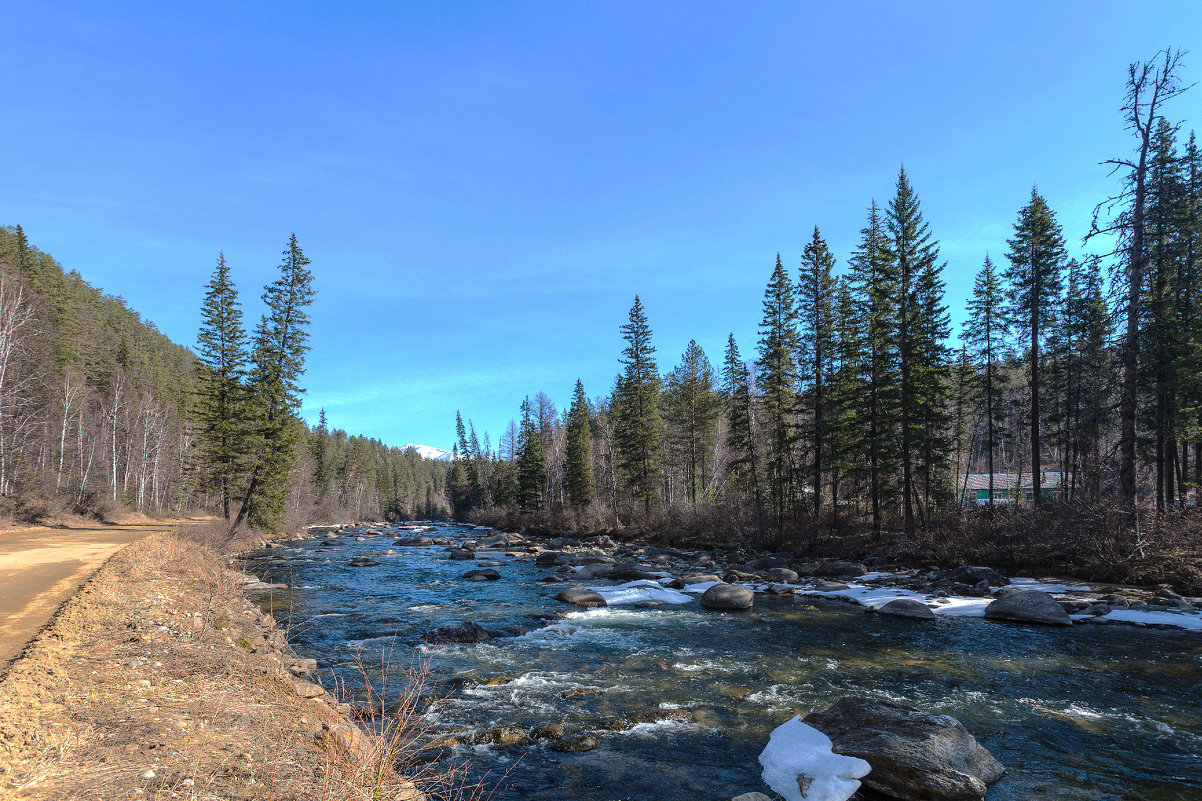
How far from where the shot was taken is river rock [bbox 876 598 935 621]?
14000 mm

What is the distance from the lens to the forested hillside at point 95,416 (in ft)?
88.7

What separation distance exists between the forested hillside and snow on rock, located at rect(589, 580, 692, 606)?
21.1m

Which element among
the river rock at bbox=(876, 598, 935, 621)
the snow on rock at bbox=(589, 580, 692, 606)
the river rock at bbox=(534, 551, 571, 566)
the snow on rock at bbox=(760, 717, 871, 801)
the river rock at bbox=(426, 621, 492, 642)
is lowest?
the river rock at bbox=(534, 551, 571, 566)

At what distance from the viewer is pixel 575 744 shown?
23.7ft

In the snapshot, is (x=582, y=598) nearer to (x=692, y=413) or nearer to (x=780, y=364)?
(x=780, y=364)

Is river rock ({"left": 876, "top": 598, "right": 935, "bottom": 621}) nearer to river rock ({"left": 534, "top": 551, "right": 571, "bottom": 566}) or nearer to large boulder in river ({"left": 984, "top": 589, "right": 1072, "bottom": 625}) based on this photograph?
large boulder in river ({"left": 984, "top": 589, "right": 1072, "bottom": 625})

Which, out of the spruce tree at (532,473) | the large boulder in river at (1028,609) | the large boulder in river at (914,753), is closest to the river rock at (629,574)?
the large boulder in river at (1028,609)

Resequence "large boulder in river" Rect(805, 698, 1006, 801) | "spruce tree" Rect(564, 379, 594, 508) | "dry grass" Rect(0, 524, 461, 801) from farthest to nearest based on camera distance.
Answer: "spruce tree" Rect(564, 379, 594, 508) → "large boulder in river" Rect(805, 698, 1006, 801) → "dry grass" Rect(0, 524, 461, 801)

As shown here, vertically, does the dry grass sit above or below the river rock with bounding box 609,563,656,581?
above

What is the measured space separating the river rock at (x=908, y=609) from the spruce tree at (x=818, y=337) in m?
14.9

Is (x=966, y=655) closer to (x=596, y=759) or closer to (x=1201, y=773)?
(x=1201, y=773)

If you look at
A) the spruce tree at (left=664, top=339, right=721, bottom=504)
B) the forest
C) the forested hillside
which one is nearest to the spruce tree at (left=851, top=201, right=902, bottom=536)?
the forest

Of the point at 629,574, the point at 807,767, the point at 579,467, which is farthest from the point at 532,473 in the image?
the point at 807,767

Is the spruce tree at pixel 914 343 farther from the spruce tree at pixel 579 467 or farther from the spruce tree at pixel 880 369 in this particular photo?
the spruce tree at pixel 579 467
